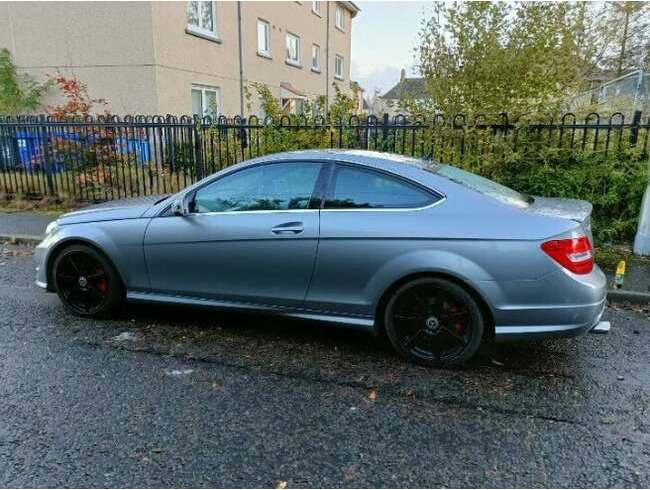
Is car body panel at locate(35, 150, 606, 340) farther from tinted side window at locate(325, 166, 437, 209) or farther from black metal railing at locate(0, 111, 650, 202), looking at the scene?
black metal railing at locate(0, 111, 650, 202)

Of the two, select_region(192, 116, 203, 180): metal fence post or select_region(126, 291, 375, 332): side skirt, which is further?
select_region(192, 116, 203, 180): metal fence post

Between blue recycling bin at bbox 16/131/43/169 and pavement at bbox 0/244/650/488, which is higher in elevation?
blue recycling bin at bbox 16/131/43/169

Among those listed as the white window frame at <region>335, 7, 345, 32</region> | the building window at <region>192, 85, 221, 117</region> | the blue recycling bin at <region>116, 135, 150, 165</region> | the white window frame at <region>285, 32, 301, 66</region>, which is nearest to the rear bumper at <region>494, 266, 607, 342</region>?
the blue recycling bin at <region>116, 135, 150, 165</region>

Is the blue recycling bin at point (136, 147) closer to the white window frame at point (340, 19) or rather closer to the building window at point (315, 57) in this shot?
the building window at point (315, 57)

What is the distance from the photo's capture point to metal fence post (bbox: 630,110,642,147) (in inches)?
232

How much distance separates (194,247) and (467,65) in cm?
517

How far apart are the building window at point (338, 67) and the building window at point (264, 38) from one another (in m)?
9.99

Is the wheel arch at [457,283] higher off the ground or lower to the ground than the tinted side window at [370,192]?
lower

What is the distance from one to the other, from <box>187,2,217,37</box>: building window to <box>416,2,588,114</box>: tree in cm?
861

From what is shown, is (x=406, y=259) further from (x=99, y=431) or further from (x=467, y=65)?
(x=467, y=65)

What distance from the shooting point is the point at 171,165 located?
8.62 meters

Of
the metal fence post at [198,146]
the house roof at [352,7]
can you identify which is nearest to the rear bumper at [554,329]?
the metal fence post at [198,146]

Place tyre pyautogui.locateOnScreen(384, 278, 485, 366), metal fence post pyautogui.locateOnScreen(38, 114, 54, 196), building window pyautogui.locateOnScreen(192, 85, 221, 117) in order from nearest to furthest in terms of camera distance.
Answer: tyre pyautogui.locateOnScreen(384, 278, 485, 366)
metal fence post pyautogui.locateOnScreen(38, 114, 54, 196)
building window pyautogui.locateOnScreen(192, 85, 221, 117)

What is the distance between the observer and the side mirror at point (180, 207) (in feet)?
12.9
